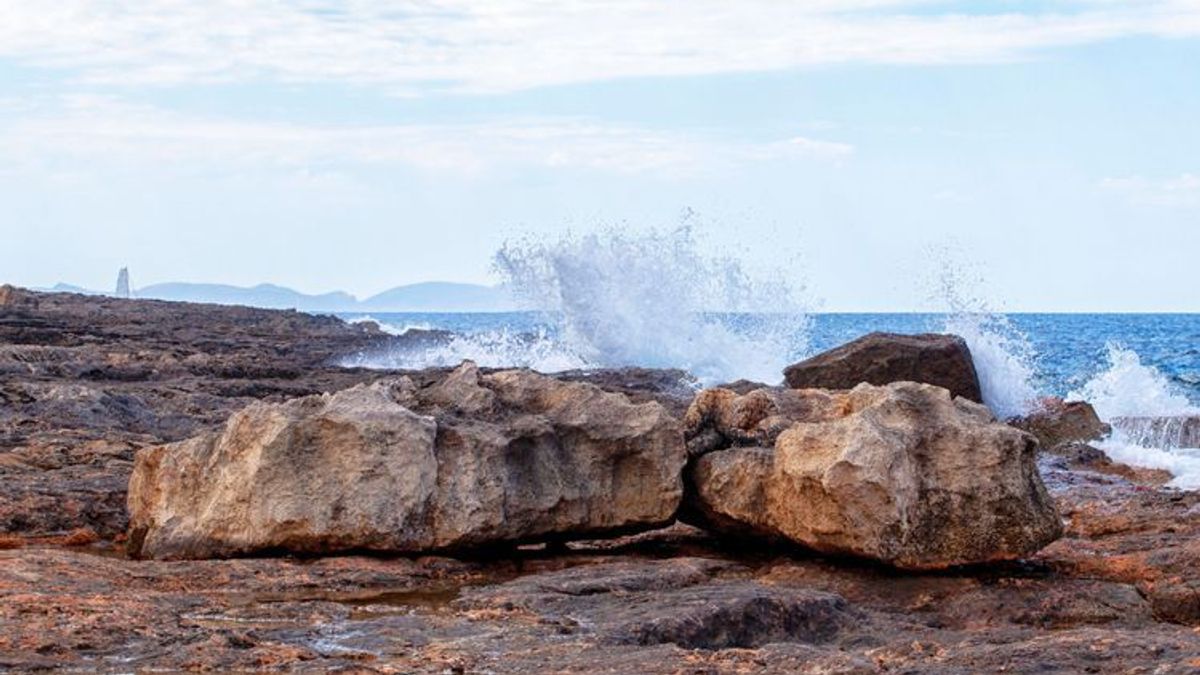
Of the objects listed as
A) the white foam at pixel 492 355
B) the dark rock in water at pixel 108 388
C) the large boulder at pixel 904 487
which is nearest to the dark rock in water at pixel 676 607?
the large boulder at pixel 904 487

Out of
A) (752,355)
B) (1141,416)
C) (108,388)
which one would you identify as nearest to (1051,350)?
(752,355)

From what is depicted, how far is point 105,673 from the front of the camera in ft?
17.7

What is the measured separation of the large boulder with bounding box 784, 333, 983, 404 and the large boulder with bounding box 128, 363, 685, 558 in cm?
927

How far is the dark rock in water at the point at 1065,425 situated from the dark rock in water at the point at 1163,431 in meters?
0.46

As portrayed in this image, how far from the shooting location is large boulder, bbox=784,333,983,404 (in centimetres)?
1825

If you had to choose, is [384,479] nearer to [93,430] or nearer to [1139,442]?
[93,430]

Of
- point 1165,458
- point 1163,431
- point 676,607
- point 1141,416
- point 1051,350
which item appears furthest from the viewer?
point 1051,350

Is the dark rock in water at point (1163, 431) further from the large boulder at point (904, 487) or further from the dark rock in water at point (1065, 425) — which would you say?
the large boulder at point (904, 487)

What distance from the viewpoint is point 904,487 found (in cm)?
786

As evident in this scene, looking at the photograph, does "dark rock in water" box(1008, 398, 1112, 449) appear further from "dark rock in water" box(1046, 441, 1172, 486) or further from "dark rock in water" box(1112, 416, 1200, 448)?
"dark rock in water" box(1046, 441, 1172, 486)

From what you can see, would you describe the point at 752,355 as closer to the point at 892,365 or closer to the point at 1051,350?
the point at 892,365

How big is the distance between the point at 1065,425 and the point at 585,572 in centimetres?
1204

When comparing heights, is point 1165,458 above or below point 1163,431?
below

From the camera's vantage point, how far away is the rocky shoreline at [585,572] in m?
5.71
